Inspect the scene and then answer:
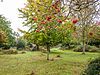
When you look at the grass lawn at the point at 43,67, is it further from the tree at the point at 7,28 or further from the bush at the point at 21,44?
the bush at the point at 21,44

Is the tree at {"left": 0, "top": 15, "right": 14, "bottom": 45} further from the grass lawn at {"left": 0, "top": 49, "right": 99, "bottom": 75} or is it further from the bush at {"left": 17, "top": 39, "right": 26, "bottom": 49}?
the grass lawn at {"left": 0, "top": 49, "right": 99, "bottom": 75}

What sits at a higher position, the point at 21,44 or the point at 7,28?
the point at 7,28

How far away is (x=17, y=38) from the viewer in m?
54.6

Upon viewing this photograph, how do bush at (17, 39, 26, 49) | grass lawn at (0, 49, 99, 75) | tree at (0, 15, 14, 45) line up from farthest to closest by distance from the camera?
bush at (17, 39, 26, 49), tree at (0, 15, 14, 45), grass lawn at (0, 49, 99, 75)

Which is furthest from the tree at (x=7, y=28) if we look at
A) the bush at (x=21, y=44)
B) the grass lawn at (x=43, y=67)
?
the grass lawn at (x=43, y=67)

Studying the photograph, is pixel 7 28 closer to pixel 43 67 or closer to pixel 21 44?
pixel 21 44

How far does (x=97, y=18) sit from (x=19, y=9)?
11.2 metres

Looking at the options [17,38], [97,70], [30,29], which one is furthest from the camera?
[17,38]

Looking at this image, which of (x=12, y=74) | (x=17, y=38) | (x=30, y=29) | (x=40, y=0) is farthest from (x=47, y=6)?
(x=17, y=38)

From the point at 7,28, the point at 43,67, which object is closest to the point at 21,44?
the point at 7,28

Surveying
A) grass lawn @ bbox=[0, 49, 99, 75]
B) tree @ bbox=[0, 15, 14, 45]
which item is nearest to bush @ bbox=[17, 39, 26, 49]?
tree @ bbox=[0, 15, 14, 45]

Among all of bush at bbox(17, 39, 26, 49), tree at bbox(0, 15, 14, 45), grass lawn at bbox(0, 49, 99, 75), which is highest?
tree at bbox(0, 15, 14, 45)

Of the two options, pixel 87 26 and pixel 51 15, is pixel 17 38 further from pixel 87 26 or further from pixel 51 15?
pixel 51 15

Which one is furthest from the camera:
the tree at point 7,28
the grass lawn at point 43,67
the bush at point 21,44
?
the bush at point 21,44
